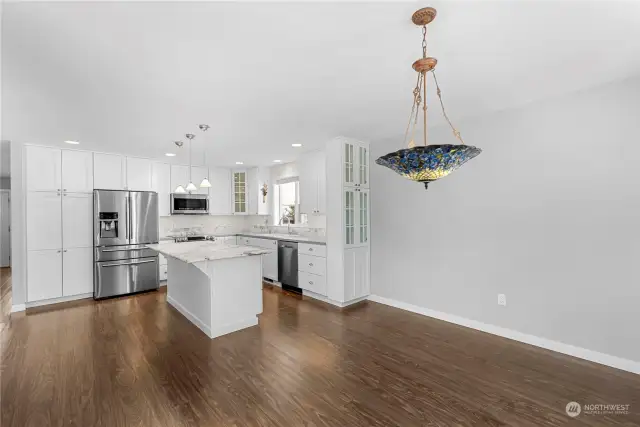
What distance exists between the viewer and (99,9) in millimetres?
1574

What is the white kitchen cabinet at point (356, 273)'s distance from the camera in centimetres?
437

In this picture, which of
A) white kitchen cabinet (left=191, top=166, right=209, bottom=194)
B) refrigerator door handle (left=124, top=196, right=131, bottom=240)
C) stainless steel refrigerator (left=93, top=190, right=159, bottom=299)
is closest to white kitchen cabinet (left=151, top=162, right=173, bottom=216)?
stainless steel refrigerator (left=93, top=190, right=159, bottom=299)

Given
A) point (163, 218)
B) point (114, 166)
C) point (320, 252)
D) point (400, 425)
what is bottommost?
point (400, 425)

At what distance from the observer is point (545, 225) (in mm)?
2994

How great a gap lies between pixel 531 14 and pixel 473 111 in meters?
1.70

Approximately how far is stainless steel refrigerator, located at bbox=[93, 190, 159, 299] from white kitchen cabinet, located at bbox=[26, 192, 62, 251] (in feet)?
1.53

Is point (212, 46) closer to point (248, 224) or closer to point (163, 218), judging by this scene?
point (163, 218)

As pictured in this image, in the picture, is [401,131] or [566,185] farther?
[401,131]

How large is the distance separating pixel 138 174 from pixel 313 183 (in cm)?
317

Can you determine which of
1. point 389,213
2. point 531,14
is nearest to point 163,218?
point 389,213

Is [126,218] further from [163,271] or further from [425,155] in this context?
[425,155]

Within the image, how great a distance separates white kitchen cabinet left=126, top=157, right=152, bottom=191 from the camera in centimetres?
533

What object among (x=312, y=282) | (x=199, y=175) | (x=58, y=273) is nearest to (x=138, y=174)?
(x=199, y=175)

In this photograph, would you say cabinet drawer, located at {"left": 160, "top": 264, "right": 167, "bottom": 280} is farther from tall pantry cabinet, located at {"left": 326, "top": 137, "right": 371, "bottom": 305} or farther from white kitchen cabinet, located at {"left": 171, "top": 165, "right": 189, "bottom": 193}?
tall pantry cabinet, located at {"left": 326, "top": 137, "right": 371, "bottom": 305}
